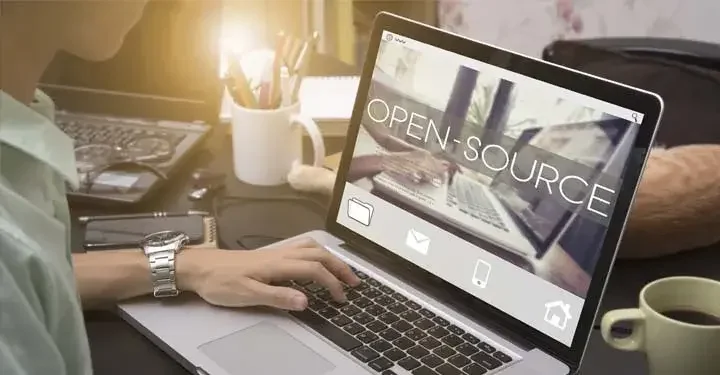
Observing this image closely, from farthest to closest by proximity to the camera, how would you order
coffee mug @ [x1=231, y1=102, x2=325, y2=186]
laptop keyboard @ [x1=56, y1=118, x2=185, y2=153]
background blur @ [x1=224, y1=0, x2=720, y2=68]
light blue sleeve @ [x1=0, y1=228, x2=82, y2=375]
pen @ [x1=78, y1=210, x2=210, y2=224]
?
background blur @ [x1=224, y1=0, x2=720, y2=68]
laptop keyboard @ [x1=56, y1=118, x2=185, y2=153]
coffee mug @ [x1=231, y1=102, x2=325, y2=186]
pen @ [x1=78, y1=210, x2=210, y2=224]
light blue sleeve @ [x1=0, y1=228, x2=82, y2=375]

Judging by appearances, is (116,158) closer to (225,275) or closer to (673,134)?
(225,275)

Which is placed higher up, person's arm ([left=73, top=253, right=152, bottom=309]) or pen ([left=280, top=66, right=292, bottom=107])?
pen ([left=280, top=66, right=292, bottom=107])

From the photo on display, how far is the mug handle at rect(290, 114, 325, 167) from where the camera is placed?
4.10 feet

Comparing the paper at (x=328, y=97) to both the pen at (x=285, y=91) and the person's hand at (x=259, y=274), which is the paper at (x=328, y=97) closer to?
the pen at (x=285, y=91)

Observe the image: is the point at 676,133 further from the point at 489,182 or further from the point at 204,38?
the point at 204,38

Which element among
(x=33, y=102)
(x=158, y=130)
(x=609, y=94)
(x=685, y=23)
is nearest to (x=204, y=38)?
(x=158, y=130)

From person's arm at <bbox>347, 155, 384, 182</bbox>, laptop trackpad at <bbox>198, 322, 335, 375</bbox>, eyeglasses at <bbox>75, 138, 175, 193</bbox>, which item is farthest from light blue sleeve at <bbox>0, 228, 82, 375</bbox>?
eyeglasses at <bbox>75, 138, 175, 193</bbox>

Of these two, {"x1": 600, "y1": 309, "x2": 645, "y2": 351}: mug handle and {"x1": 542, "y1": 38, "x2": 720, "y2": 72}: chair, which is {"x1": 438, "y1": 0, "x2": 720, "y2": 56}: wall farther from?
{"x1": 600, "y1": 309, "x2": 645, "y2": 351}: mug handle

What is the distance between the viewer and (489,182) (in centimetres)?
94

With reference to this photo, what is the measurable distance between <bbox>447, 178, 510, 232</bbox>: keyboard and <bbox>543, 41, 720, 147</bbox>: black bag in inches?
18.5

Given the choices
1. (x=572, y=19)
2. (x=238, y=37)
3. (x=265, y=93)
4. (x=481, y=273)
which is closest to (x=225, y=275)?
(x=481, y=273)

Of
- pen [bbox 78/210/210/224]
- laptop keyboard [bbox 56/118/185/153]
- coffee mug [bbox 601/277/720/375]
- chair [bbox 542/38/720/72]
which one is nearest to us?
coffee mug [bbox 601/277/720/375]

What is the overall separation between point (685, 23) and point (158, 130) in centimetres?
127

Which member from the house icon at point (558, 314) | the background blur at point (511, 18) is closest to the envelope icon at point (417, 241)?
the house icon at point (558, 314)
